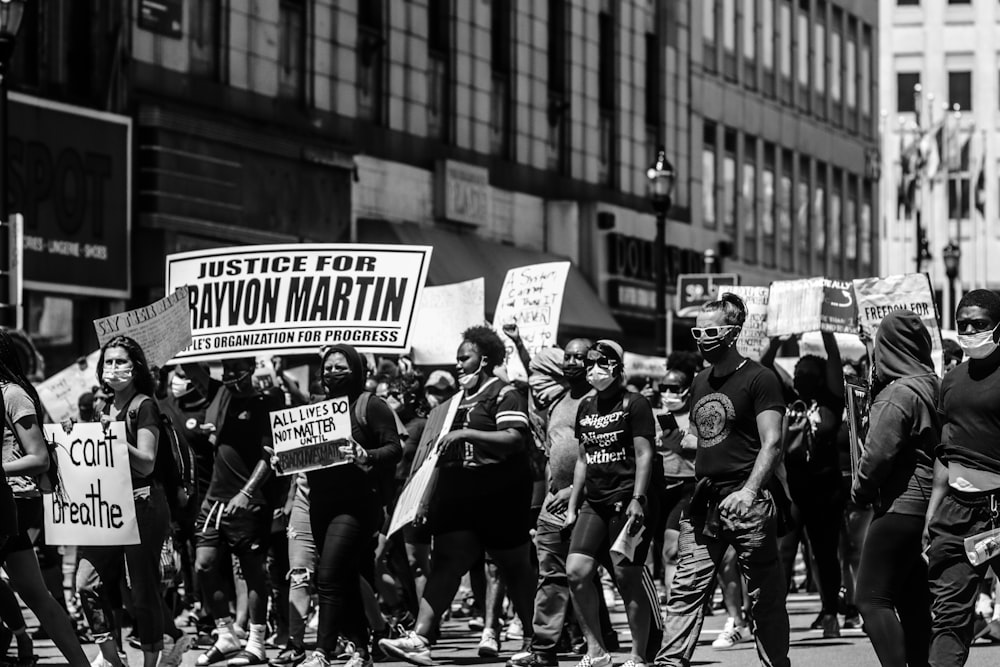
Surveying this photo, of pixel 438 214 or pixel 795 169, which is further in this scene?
pixel 795 169

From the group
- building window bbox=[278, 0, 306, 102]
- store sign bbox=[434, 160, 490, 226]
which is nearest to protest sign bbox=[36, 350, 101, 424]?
building window bbox=[278, 0, 306, 102]

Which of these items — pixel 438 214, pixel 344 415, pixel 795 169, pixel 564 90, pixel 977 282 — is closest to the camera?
pixel 344 415

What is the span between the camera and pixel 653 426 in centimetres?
1223

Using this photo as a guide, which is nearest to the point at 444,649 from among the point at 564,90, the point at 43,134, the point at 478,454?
the point at 478,454

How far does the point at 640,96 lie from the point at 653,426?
31448 mm

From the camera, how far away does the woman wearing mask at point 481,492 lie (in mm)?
12883

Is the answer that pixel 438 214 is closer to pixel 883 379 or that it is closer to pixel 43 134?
pixel 43 134

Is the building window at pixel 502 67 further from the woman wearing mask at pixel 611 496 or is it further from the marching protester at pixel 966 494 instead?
the marching protester at pixel 966 494

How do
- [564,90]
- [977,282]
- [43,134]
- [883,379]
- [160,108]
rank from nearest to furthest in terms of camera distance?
[883,379], [43,134], [160,108], [564,90], [977,282]

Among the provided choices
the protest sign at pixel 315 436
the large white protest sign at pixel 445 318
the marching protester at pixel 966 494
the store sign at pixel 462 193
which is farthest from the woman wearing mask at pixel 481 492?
the store sign at pixel 462 193

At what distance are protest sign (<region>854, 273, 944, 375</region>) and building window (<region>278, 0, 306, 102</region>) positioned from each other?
15811 millimetres

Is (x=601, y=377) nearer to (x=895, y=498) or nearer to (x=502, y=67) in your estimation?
(x=895, y=498)

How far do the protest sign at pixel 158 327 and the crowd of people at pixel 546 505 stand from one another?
43cm

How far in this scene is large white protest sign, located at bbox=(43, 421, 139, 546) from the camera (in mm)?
11281
